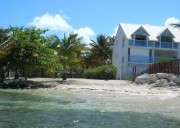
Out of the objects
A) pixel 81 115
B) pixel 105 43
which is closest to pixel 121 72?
pixel 105 43

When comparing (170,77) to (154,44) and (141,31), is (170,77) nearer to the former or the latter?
(154,44)

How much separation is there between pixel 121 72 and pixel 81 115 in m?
38.6

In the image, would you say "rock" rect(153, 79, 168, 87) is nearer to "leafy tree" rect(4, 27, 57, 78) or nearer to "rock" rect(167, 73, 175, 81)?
"rock" rect(167, 73, 175, 81)

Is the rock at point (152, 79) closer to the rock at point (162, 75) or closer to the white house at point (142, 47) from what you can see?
the rock at point (162, 75)

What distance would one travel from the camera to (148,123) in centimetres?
1114

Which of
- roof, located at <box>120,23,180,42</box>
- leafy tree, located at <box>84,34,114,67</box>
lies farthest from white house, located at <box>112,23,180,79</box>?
leafy tree, located at <box>84,34,114,67</box>

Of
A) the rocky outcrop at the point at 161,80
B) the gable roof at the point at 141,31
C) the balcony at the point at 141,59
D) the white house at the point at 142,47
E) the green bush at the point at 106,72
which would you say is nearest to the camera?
the rocky outcrop at the point at 161,80

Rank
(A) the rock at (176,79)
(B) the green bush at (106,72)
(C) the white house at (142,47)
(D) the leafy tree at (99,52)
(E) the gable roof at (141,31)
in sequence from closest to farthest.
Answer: (A) the rock at (176,79), (B) the green bush at (106,72), (C) the white house at (142,47), (E) the gable roof at (141,31), (D) the leafy tree at (99,52)

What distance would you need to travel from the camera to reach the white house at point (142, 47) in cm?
4981

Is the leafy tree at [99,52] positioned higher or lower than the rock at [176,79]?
higher

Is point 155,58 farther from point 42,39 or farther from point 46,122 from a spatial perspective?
point 46,122

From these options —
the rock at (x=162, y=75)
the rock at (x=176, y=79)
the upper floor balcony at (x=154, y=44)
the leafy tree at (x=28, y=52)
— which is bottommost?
the rock at (x=176, y=79)

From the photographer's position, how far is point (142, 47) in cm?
5066

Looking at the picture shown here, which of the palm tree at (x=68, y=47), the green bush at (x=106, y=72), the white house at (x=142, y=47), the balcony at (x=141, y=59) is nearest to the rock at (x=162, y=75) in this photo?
the palm tree at (x=68, y=47)
